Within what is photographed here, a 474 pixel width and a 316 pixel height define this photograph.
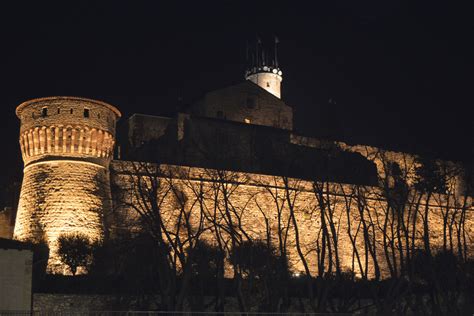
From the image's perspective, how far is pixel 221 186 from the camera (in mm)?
41875

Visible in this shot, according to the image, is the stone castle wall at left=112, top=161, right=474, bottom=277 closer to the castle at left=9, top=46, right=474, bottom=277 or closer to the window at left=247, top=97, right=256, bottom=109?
the castle at left=9, top=46, right=474, bottom=277

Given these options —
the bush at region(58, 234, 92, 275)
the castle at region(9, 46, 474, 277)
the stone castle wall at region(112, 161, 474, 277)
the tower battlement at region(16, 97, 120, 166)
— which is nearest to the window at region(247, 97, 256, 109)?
the castle at region(9, 46, 474, 277)

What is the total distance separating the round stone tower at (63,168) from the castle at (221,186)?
0.05 meters

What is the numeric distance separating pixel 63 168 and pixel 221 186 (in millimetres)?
9037

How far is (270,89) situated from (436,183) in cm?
3383

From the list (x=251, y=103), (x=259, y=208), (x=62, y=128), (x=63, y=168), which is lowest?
(x=259, y=208)

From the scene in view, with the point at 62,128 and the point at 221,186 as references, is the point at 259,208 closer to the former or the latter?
the point at 221,186

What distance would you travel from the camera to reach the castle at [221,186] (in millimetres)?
34438

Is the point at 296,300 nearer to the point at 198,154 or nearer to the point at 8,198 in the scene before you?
the point at 198,154

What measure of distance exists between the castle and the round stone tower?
0.05 metres

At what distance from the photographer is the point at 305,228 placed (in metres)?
43.3

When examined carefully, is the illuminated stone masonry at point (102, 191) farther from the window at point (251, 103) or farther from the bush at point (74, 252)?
the window at point (251, 103)

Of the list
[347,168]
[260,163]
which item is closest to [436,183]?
[347,168]

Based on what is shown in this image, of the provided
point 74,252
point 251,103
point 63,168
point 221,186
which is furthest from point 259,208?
point 251,103
